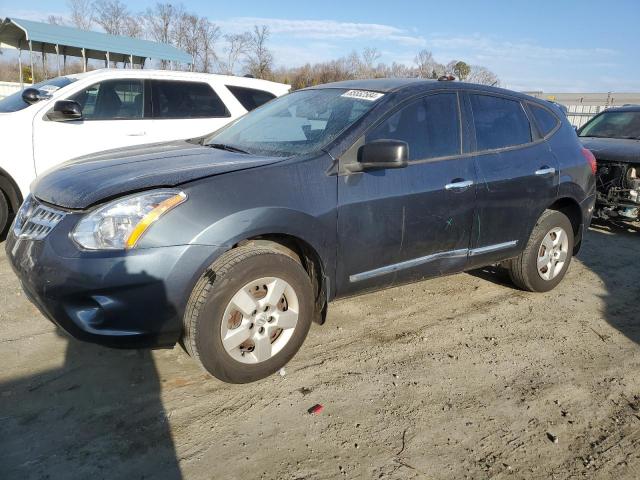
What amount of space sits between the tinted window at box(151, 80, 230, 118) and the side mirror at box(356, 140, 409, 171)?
3.94m

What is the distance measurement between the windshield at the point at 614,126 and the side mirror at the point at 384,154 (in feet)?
20.4

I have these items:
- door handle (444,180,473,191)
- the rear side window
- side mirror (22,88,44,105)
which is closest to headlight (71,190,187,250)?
door handle (444,180,473,191)

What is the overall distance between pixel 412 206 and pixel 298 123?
1.01 metres

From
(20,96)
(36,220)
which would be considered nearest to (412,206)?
(36,220)

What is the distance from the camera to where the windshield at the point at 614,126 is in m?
7.59

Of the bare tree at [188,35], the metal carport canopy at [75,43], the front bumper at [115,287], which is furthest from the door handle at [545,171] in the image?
the bare tree at [188,35]

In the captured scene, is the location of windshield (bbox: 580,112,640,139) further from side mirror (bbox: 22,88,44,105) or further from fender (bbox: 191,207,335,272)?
side mirror (bbox: 22,88,44,105)

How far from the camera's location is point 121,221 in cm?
242

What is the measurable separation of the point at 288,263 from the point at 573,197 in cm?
292

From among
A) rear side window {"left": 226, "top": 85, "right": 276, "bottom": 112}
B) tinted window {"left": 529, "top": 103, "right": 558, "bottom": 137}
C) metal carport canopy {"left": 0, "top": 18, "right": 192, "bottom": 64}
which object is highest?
metal carport canopy {"left": 0, "top": 18, "right": 192, "bottom": 64}

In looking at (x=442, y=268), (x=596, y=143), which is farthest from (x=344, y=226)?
(x=596, y=143)

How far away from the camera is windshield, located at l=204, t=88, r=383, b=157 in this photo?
126 inches

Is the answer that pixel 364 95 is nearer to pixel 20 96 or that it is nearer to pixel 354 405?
pixel 354 405

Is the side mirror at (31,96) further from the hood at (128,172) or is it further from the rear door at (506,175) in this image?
the rear door at (506,175)
